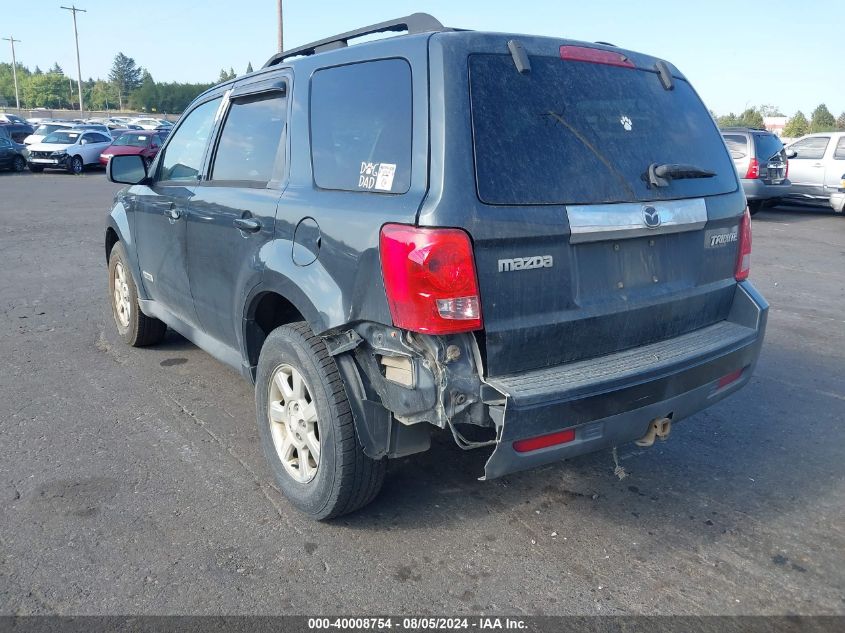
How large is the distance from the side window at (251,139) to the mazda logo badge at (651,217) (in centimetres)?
174

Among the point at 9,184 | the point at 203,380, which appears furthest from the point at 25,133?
the point at 203,380

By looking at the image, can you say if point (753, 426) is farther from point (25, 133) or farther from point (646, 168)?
point (25, 133)

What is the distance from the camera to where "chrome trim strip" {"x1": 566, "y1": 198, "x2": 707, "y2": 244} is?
279 centimetres

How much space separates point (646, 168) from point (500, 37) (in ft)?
2.74

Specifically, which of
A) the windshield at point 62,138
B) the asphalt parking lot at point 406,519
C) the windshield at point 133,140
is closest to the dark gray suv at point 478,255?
the asphalt parking lot at point 406,519

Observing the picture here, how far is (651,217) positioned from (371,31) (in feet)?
5.14

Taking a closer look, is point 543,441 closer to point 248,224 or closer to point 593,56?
point 593,56

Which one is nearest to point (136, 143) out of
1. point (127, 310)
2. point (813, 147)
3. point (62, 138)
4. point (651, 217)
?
point (62, 138)

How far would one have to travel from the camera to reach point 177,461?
3803 mm

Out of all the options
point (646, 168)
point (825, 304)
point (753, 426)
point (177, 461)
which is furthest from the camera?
point (825, 304)

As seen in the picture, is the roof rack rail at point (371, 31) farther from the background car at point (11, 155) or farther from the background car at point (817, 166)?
the background car at point (11, 155)

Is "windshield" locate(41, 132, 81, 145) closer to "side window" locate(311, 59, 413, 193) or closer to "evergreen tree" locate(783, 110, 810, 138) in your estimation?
"side window" locate(311, 59, 413, 193)

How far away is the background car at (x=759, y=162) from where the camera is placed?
49.2ft

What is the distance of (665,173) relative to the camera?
3104mm
